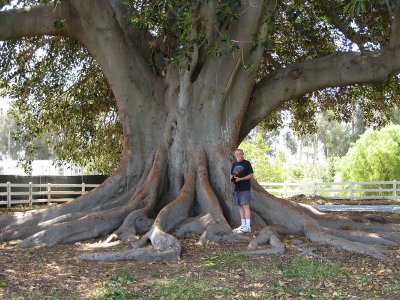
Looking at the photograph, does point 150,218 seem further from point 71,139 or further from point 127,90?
point 71,139

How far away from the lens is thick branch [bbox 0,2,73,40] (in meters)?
11.2

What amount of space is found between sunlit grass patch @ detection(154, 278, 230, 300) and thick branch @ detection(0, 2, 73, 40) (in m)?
6.38

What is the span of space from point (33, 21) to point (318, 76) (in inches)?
240

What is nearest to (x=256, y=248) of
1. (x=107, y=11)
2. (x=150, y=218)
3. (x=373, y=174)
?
(x=150, y=218)

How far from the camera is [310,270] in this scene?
7355 millimetres

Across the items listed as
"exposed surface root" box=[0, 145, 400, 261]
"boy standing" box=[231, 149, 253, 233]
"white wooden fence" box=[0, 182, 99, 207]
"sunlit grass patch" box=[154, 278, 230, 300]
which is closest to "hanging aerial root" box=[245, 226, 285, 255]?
"exposed surface root" box=[0, 145, 400, 261]

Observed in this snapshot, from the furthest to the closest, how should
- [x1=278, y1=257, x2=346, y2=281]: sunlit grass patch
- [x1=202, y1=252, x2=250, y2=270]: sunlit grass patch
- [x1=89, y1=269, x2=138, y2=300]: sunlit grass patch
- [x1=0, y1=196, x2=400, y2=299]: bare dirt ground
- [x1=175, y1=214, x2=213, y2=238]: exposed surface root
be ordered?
[x1=175, y1=214, x2=213, y2=238]: exposed surface root → [x1=202, y1=252, x2=250, y2=270]: sunlit grass patch → [x1=278, y1=257, x2=346, y2=281]: sunlit grass patch → [x1=0, y1=196, x2=400, y2=299]: bare dirt ground → [x1=89, y1=269, x2=138, y2=300]: sunlit grass patch

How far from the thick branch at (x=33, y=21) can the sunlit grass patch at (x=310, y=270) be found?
658 cm

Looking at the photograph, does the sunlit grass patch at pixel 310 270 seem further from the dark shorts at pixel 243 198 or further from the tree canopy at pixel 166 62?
the tree canopy at pixel 166 62

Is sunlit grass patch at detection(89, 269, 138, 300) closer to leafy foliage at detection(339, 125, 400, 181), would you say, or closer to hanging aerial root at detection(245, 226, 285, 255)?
hanging aerial root at detection(245, 226, 285, 255)

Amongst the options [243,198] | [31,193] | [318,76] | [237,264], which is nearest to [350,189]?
[31,193]

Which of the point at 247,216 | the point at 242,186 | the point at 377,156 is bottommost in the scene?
the point at 247,216

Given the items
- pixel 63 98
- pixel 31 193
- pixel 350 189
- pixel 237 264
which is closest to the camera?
pixel 237 264

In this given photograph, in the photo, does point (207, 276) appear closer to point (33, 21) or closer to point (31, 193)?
point (33, 21)
